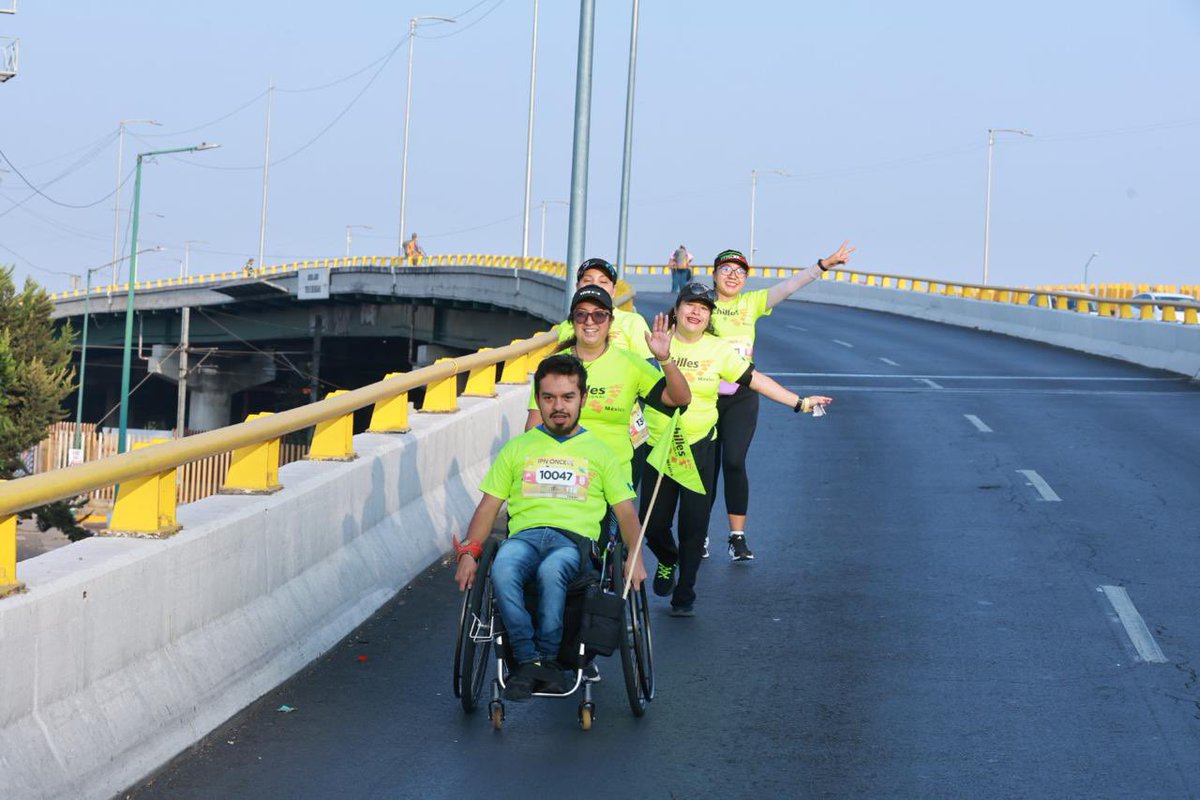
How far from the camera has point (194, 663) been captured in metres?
7.05

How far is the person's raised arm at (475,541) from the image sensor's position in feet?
23.5

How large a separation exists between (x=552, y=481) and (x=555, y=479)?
0.05ft

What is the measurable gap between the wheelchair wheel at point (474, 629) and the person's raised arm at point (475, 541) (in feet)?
0.16

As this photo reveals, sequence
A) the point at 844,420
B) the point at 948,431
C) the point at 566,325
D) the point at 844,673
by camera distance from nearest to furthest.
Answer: the point at 844,673, the point at 566,325, the point at 948,431, the point at 844,420

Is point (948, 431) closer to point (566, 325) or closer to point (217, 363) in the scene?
point (566, 325)

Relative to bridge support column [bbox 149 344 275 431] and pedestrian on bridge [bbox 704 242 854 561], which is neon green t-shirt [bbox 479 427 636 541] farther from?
bridge support column [bbox 149 344 275 431]

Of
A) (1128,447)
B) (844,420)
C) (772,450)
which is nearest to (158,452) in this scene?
(772,450)

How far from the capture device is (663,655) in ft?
29.1

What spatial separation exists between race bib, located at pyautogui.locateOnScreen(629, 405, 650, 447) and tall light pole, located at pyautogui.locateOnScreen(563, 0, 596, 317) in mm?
12442

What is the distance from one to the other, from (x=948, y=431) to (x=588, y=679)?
1369 cm

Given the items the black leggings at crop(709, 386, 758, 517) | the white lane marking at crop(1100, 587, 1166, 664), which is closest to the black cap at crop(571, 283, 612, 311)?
the black leggings at crop(709, 386, 758, 517)

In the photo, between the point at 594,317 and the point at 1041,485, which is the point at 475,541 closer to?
the point at 594,317

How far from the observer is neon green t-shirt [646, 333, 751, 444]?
9945mm

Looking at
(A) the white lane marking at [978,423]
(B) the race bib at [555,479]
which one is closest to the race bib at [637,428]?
(B) the race bib at [555,479]
